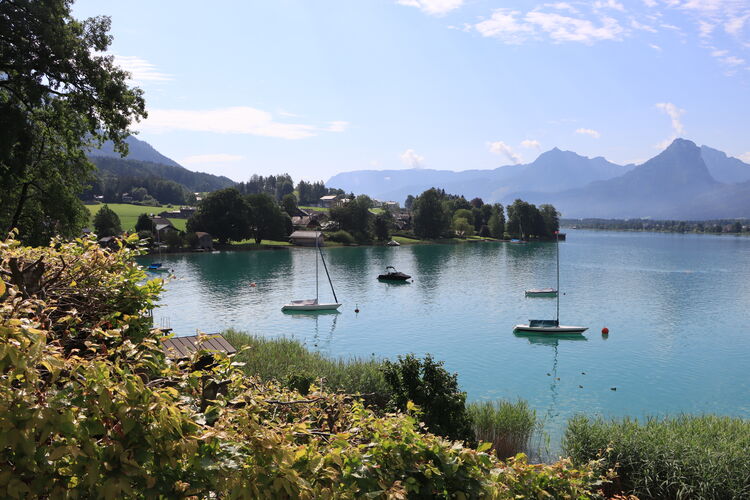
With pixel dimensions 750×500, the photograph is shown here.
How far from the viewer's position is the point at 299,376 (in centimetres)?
1853

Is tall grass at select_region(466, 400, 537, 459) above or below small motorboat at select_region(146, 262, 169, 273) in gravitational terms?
below

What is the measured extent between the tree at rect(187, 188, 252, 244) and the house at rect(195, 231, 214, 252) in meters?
2.53

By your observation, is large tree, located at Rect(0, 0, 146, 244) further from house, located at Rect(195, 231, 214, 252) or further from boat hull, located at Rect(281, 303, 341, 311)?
house, located at Rect(195, 231, 214, 252)

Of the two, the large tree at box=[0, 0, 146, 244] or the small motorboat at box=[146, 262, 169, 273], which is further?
the small motorboat at box=[146, 262, 169, 273]

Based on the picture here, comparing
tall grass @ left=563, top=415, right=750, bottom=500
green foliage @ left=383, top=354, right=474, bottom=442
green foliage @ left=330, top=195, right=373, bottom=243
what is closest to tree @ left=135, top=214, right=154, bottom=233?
green foliage @ left=330, top=195, right=373, bottom=243

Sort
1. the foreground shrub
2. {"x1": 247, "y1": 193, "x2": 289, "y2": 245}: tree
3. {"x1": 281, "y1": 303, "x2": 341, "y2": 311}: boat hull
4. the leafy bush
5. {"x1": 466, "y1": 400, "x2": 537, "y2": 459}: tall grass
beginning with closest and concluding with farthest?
the foreground shrub → {"x1": 466, "y1": 400, "x2": 537, "y2": 459}: tall grass → {"x1": 281, "y1": 303, "x2": 341, "y2": 311}: boat hull → {"x1": 247, "y1": 193, "x2": 289, "y2": 245}: tree → the leafy bush

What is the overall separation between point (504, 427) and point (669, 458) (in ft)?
21.1

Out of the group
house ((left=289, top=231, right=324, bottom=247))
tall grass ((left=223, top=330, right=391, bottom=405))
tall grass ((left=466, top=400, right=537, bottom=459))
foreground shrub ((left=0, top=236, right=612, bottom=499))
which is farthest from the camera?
house ((left=289, top=231, right=324, bottom=247))

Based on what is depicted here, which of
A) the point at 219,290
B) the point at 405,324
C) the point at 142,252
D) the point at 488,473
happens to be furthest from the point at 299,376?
the point at 219,290

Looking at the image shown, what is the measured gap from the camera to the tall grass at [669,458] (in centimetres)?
1415

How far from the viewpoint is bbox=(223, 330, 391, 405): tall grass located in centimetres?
2248

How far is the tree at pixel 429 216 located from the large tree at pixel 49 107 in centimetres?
12979

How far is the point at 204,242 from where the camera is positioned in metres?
111

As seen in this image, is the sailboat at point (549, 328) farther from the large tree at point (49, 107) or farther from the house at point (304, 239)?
the house at point (304, 239)
